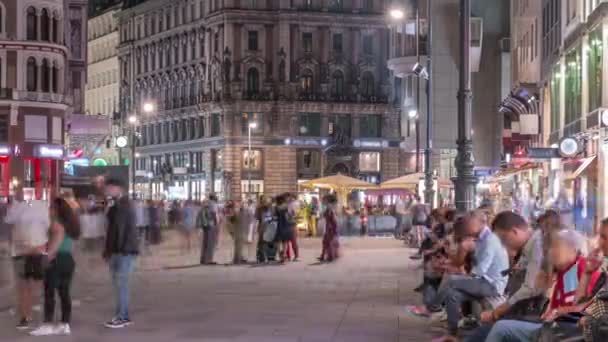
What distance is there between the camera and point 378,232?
54.3m

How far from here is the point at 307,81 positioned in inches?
4250

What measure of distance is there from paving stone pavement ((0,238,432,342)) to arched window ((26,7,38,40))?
32210 millimetres

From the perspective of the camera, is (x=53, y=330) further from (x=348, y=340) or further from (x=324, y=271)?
(x=324, y=271)

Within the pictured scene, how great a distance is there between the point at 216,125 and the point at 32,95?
47.7 metres

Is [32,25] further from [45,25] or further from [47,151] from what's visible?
[47,151]

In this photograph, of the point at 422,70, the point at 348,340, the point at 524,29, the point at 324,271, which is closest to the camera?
the point at 348,340

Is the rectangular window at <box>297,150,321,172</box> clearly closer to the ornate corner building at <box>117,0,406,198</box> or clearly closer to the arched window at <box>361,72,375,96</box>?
the ornate corner building at <box>117,0,406,198</box>

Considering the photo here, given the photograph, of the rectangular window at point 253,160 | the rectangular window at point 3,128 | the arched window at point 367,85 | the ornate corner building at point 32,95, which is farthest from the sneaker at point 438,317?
the arched window at point 367,85

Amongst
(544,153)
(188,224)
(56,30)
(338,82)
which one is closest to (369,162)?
(338,82)

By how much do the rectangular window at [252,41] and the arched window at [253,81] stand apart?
190cm

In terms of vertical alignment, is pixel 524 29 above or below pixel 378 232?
above

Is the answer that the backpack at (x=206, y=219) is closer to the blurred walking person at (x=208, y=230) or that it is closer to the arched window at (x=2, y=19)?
the blurred walking person at (x=208, y=230)

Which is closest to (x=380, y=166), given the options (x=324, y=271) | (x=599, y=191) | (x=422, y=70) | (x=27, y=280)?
(x=422, y=70)

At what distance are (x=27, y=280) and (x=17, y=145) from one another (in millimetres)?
46285
